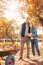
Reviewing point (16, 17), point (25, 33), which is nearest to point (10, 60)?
point (25, 33)

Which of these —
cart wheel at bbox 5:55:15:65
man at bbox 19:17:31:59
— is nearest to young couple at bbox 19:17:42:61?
man at bbox 19:17:31:59

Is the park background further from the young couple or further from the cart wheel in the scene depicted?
the cart wheel

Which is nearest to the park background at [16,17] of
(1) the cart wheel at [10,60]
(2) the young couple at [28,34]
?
(2) the young couple at [28,34]

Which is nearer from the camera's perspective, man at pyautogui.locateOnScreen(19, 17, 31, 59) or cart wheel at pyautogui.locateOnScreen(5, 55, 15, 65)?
cart wheel at pyautogui.locateOnScreen(5, 55, 15, 65)

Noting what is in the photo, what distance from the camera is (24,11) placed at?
3.48 m

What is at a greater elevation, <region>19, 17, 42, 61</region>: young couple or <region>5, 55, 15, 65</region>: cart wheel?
<region>19, 17, 42, 61</region>: young couple

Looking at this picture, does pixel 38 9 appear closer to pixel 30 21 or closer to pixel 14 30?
pixel 30 21

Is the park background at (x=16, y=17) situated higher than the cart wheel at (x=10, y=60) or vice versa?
the park background at (x=16, y=17)

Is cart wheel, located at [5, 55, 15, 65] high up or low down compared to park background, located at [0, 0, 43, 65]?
down

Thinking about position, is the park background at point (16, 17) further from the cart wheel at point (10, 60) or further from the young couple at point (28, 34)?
the cart wheel at point (10, 60)

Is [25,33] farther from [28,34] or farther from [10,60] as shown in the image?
[10,60]

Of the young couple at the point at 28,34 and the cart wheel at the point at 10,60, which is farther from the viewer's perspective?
the young couple at the point at 28,34

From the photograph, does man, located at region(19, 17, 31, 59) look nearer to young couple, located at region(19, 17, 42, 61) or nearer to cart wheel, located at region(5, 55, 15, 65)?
young couple, located at region(19, 17, 42, 61)

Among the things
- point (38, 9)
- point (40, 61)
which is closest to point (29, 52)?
point (40, 61)
